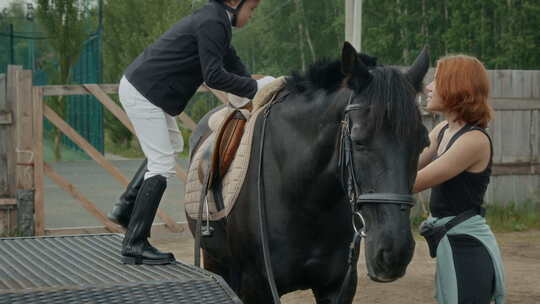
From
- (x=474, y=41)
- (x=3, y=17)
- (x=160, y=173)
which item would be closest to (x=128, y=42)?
(x=3, y=17)

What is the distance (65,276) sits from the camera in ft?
12.3

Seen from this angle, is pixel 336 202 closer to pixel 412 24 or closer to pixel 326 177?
pixel 326 177

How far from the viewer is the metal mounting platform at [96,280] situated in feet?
11.0

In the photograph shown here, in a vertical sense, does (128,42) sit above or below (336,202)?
above

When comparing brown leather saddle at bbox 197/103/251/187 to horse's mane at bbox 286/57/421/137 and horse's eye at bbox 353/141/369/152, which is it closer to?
horse's mane at bbox 286/57/421/137

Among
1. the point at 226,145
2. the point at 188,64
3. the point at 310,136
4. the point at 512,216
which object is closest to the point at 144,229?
the point at 226,145

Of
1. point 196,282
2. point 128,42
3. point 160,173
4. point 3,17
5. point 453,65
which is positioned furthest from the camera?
point 3,17

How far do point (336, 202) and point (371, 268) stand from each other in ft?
2.31

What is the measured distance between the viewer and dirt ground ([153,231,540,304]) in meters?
6.93

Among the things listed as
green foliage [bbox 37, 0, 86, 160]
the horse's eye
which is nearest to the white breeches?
the horse's eye

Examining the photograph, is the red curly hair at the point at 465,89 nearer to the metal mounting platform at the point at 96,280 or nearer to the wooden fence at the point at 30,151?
the metal mounting platform at the point at 96,280

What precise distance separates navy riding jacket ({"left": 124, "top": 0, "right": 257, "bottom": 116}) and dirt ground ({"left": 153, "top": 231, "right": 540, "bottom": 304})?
3015 mm

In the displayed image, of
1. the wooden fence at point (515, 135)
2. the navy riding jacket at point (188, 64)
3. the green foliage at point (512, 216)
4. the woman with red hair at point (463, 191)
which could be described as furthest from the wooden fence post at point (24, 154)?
the woman with red hair at point (463, 191)

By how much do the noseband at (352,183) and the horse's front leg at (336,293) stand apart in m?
0.73
